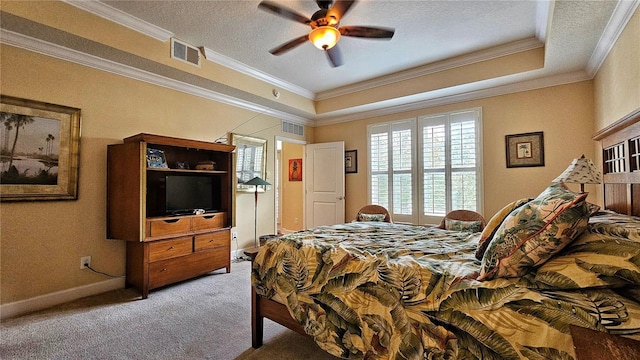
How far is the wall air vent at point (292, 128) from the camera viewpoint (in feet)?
17.7

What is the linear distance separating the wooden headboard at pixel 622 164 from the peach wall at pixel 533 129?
1539 millimetres

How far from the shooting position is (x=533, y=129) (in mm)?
3822

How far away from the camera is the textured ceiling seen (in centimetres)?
261

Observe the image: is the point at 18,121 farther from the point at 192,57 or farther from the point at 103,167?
the point at 192,57

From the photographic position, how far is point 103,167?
315cm

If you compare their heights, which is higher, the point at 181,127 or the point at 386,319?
the point at 181,127

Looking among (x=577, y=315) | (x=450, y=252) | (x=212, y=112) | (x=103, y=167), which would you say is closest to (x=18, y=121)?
(x=103, y=167)

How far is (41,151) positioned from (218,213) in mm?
1853

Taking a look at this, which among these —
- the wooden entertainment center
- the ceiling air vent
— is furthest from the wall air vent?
the ceiling air vent

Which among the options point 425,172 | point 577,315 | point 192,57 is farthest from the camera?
point 425,172

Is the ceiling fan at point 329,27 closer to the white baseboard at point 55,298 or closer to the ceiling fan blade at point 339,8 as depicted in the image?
the ceiling fan blade at point 339,8

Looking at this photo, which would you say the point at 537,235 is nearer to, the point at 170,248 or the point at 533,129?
the point at 170,248

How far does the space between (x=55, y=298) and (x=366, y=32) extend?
3.97m

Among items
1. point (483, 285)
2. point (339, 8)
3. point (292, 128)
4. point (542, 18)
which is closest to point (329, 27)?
point (339, 8)
